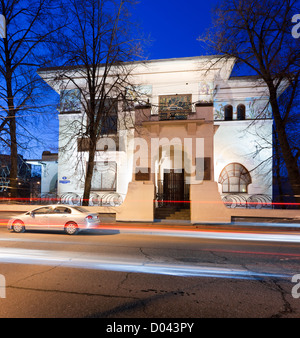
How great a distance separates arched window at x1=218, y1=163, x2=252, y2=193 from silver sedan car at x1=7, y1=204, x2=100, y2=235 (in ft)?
34.4

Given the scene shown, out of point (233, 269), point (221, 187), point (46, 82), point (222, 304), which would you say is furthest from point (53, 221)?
point (46, 82)

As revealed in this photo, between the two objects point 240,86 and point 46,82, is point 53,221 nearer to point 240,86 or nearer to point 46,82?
point 46,82

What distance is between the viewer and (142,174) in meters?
15.7

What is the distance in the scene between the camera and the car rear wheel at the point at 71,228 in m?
11.1

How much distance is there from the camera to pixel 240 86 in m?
18.9

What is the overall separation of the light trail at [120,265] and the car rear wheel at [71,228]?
3570 mm

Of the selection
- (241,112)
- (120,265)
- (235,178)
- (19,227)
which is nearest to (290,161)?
(235,178)

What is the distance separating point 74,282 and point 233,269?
11.7 feet

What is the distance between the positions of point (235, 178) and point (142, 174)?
714 cm

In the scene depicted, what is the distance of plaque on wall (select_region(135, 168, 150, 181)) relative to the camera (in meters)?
15.7

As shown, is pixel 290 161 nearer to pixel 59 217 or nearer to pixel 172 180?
pixel 172 180

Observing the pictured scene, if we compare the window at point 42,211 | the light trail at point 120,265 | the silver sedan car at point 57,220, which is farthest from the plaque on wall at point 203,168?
the light trail at point 120,265

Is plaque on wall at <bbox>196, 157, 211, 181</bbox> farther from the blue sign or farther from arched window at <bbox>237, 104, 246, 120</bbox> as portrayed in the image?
the blue sign

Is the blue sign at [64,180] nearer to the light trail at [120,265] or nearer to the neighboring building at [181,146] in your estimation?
the neighboring building at [181,146]
